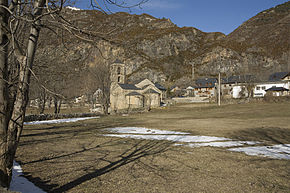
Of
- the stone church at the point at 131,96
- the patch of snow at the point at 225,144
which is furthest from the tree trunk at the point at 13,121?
the stone church at the point at 131,96

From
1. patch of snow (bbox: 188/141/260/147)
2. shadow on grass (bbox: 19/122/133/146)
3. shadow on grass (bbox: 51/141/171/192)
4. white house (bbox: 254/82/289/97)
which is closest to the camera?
shadow on grass (bbox: 51/141/171/192)

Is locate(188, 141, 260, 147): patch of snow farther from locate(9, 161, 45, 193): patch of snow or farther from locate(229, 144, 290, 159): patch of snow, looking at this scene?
locate(9, 161, 45, 193): patch of snow

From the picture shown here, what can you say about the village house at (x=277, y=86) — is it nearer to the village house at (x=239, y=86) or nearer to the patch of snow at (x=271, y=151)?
the village house at (x=239, y=86)

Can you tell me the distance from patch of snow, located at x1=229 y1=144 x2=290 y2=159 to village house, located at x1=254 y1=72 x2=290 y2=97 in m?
56.4

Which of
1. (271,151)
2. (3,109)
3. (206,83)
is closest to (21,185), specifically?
(3,109)

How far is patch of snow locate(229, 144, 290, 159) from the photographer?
7844mm

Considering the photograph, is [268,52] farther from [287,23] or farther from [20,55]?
[20,55]

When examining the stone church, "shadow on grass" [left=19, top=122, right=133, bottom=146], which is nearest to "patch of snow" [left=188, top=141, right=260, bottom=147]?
"shadow on grass" [left=19, top=122, right=133, bottom=146]

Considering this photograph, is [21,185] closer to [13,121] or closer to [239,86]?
[13,121]

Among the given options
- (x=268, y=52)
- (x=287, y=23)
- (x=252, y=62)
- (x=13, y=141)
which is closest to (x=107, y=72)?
(x=13, y=141)

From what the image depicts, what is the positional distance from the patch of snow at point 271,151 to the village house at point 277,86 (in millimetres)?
56430

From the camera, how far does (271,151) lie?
8.48 meters

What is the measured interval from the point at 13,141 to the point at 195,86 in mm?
81795

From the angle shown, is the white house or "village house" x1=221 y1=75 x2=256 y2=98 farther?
the white house
